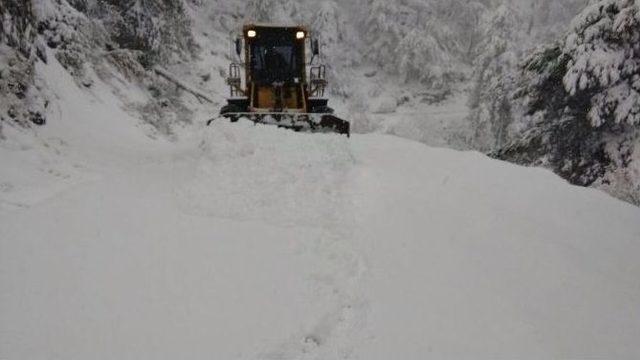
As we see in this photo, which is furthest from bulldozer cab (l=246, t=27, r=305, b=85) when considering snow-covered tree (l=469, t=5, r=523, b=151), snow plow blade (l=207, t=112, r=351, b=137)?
snow-covered tree (l=469, t=5, r=523, b=151)


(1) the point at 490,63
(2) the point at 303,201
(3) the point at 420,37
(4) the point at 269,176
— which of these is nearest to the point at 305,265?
(2) the point at 303,201

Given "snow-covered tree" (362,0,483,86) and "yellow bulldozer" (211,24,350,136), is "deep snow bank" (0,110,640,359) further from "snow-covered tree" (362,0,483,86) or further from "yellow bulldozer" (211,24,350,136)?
"snow-covered tree" (362,0,483,86)

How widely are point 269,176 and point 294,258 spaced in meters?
2.49

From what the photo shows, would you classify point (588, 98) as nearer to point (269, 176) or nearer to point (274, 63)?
point (274, 63)

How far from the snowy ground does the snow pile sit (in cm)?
3

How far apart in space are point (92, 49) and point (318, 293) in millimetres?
12048

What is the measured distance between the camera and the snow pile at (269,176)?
7.68 m

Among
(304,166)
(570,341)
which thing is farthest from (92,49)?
(570,341)

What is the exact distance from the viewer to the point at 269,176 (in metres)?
8.59

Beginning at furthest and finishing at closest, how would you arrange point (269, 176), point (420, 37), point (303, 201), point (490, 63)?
point (420, 37) < point (490, 63) < point (269, 176) < point (303, 201)

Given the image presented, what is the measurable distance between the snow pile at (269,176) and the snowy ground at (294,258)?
0.03m

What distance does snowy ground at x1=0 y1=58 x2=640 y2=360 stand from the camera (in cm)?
493

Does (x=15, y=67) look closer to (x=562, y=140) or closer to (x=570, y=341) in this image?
(x=570, y=341)

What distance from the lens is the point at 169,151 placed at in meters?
13.0
